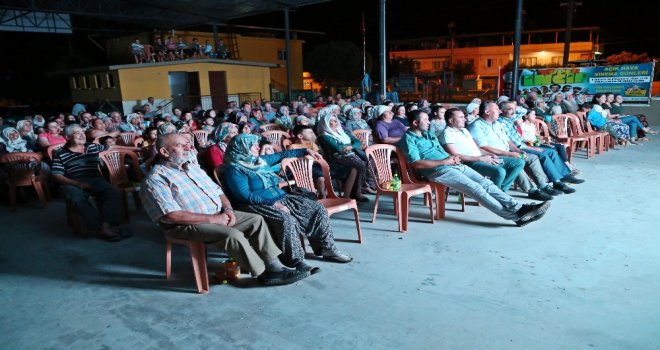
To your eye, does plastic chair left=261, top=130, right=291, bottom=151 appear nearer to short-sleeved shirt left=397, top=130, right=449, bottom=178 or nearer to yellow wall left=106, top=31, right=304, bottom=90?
Result: short-sleeved shirt left=397, top=130, right=449, bottom=178

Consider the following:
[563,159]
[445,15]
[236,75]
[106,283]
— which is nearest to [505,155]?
[563,159]

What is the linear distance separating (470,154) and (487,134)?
1.56 feet

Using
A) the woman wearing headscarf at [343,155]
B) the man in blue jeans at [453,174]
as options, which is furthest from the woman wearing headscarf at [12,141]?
the man in blue jeans at [453,174]

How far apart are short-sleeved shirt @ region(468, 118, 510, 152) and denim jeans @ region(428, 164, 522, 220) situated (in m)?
0.66

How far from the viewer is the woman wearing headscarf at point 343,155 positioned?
4.99 m

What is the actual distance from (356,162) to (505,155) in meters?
1.58

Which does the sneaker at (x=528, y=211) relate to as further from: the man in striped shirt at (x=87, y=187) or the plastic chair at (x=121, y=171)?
the plastic chair at (x=121, y=171)

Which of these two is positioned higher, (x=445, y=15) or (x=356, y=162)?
(x=445, y=15)

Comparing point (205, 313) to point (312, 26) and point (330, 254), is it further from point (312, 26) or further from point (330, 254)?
point (312, 26)

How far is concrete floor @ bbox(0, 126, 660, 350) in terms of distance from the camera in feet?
7.78

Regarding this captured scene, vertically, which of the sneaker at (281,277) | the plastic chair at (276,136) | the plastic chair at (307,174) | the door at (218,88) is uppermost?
the door at (218,88)

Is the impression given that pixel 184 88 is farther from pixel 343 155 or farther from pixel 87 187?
pixel 87 187

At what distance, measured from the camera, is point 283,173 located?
401 centimetres

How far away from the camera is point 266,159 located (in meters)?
3.82
